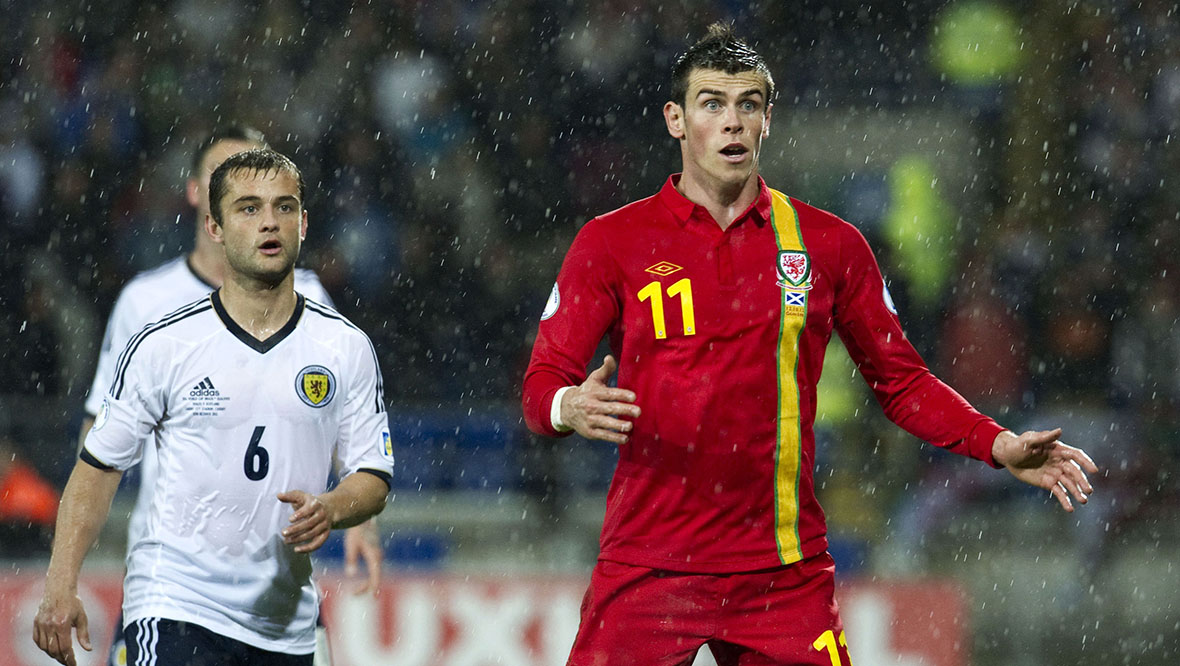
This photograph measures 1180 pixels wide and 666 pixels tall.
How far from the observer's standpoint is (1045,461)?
3.89 m

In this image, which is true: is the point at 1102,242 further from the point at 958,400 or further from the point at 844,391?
the point at 958,400

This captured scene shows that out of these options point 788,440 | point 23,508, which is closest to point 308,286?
point 788,440

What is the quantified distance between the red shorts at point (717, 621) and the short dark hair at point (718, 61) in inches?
49.2

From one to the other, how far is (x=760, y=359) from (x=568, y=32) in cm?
767

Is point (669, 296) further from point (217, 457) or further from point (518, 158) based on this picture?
point (518, 158)

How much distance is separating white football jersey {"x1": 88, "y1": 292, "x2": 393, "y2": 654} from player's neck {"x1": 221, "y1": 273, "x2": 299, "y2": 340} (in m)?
0.03

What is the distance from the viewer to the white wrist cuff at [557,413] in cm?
377

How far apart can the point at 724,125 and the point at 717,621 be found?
4.08ft

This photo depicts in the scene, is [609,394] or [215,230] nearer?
[609,394]

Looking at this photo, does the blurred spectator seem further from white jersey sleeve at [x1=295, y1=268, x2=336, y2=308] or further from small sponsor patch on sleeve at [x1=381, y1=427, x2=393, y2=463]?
small sponsor patch on sleeve at [x1=381, y1=427, x2=393, y2=463]

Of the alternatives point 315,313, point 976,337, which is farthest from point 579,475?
point 315,313

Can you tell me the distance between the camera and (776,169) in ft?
37.5

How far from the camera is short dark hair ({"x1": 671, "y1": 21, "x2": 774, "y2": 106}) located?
13.6ft

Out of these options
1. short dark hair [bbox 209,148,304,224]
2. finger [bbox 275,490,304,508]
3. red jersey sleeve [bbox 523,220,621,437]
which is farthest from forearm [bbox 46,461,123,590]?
red jersey sleeve [bbox 523,220,621,437]
